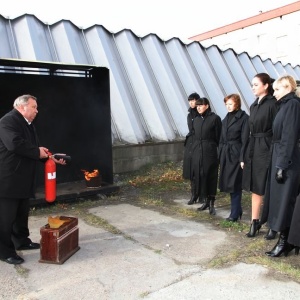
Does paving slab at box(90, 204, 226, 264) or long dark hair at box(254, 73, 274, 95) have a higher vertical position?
long dark hair at box(254, 73, 274, 95)

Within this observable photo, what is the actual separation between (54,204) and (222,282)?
11.8 feet

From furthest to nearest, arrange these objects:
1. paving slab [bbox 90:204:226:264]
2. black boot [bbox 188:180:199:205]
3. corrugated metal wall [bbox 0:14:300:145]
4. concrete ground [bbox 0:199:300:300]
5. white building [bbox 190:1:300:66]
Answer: white building [bbox 190:1:300:66] < corrugated metal wall [bbox 0:14:300:145] < black boot [bbox 188:180:199:205] < paving slab [bbox 90:204:226:264] < concrete ground [bbox 0:199:300:300]

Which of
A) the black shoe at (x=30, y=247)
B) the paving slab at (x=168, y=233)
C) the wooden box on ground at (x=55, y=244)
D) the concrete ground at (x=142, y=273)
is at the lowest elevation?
the paving slab at (x=168, y=233)

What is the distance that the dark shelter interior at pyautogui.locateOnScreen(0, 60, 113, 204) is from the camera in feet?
21.9

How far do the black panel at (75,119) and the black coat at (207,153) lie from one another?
6.42ft

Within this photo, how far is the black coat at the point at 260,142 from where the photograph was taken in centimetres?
435

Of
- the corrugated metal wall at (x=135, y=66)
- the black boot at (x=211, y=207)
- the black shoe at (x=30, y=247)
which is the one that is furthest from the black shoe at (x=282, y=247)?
the corrugated metal wall at (x=135, y=66)

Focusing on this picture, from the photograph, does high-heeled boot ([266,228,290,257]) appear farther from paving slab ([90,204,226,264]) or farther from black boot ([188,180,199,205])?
black boot ([188,180,199,205])

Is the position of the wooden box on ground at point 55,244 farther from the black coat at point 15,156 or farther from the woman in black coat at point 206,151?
the woman in black coat at point 206,151

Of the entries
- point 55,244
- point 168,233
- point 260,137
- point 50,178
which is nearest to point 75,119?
point 50,178

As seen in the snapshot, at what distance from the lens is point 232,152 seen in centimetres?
499

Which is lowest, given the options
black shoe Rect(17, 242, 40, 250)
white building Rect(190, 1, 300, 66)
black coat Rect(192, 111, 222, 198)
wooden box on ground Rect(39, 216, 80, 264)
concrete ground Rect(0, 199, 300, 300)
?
concrete ground Rect(0, 199, 300, 300)

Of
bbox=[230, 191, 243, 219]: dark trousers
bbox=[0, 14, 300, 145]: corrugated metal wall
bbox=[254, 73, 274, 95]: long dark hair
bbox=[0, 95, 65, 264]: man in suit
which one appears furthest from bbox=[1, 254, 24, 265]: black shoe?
bbox=[0, 14, 300, 145]: corrugated metal wall

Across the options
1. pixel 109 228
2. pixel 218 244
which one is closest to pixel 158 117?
pixel 109 228
